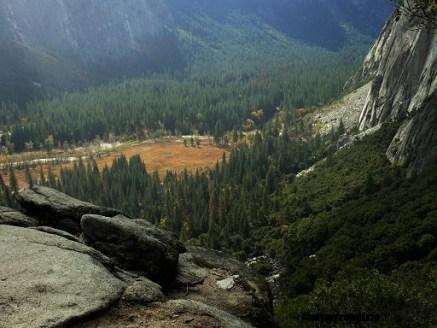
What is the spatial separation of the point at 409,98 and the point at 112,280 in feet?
402

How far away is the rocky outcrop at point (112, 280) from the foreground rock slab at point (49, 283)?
5 cm

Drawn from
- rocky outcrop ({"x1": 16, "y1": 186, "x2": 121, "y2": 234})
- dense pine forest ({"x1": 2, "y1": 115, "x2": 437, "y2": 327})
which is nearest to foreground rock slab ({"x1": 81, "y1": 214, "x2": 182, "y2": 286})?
rocky outcrop ({"x1": 16, "y1": 186, "x2": 121, "y2": 234})

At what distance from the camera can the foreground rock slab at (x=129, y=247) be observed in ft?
106

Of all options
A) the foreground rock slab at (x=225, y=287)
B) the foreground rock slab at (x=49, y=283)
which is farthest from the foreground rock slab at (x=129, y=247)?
the foreground rock slab at (x=49, y=283)

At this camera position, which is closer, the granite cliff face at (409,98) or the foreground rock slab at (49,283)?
the foreground rock slab at (49,283)

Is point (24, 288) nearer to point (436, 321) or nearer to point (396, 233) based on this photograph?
point (436, 321)

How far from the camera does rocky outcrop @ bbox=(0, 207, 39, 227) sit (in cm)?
3344

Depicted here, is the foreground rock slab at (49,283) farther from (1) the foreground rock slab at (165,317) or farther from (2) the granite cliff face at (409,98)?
(2) the granite cliff face at (409,98)

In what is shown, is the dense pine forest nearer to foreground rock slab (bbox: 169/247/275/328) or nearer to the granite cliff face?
foreground rock slab (bbox: 169/247/275/328)

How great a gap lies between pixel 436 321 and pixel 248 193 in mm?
108536

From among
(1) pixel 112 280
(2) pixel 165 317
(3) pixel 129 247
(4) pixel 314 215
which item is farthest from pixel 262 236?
(2) pixel 165 317

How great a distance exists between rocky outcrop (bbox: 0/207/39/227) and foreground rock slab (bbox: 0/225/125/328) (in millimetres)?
4082

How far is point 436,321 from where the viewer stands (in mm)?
29703

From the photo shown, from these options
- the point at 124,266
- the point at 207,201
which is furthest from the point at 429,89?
the point at 124,266
